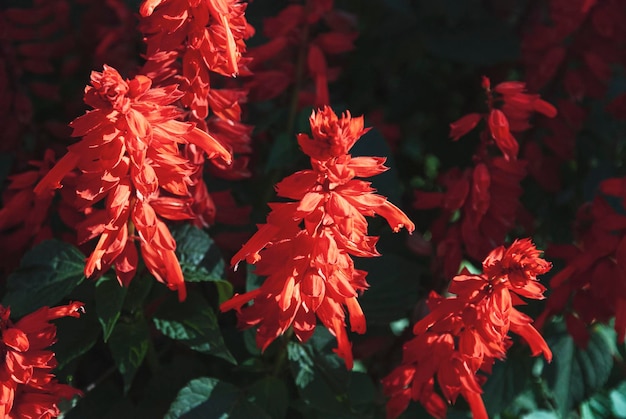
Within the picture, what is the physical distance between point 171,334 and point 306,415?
0.79 feet

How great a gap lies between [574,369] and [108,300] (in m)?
0.76

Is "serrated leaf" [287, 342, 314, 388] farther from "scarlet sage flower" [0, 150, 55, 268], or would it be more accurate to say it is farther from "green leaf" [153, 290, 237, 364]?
"scarlet sage flower" [0, 150, 55, 268]

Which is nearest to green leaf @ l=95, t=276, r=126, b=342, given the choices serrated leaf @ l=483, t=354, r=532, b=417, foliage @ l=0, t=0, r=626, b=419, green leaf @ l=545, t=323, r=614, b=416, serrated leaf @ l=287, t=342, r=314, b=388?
foliage @ l=0, t=0, r=626, b=419

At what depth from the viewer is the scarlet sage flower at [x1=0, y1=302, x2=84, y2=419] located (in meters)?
0.84

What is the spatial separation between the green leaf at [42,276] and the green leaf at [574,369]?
2.47ft

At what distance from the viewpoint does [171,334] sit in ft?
3.39

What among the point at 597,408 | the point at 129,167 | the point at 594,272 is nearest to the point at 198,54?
the point at 129,167

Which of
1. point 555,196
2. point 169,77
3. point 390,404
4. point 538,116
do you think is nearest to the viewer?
point 169,77

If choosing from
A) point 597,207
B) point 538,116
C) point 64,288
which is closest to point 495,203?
point 597,207

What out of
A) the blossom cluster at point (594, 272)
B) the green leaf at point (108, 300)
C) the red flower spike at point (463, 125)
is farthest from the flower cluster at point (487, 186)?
the green leaf at point (108, 300)

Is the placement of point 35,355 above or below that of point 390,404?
above

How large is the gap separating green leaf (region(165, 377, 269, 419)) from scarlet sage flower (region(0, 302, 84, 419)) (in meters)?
0.15

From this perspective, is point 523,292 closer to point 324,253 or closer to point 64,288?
point 324,253

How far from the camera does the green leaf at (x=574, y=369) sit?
1.25 metres
